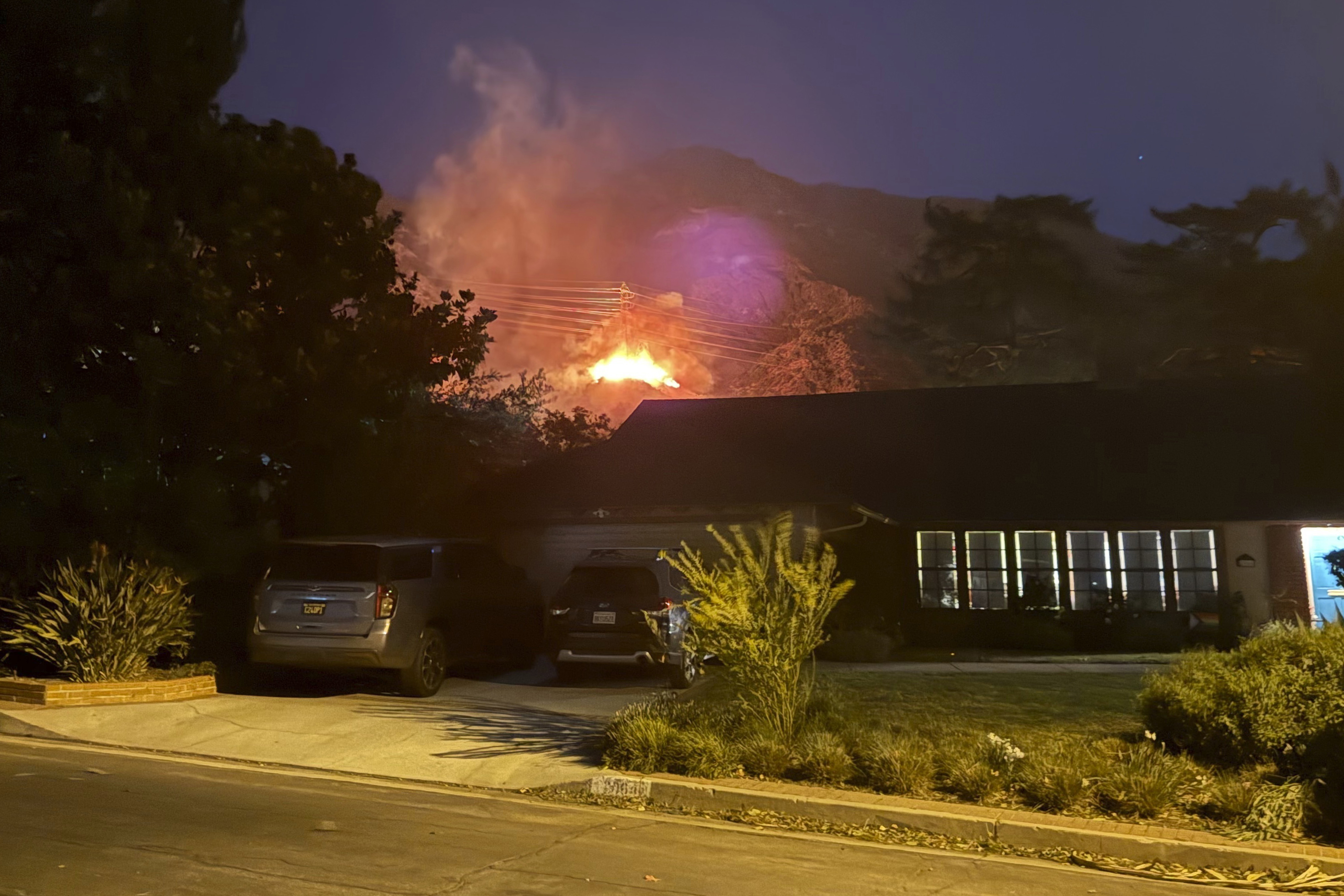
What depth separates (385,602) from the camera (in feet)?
41.7

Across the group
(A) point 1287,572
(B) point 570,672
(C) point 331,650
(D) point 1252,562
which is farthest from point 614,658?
(A) point 1287,572

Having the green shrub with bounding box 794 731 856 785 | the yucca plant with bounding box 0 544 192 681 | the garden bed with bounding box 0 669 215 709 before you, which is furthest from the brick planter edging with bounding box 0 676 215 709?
the green shrub with bounding box 794 731 856 785

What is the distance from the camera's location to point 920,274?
61750 millimetres

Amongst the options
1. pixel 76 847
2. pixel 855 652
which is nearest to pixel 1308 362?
pixel 855 652

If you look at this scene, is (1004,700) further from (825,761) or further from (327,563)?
(327,563)

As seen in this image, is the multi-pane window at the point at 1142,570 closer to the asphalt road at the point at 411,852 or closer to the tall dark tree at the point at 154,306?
the tall dark tree at the point at 154,306

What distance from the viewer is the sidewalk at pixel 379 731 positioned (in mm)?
9594

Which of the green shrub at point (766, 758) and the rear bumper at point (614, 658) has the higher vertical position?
the rear bumper at point (614, 658)

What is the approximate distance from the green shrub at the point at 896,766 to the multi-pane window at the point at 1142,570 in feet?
42.2

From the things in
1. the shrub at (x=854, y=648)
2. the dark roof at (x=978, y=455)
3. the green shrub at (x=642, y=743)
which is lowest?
the green shrub at (x=642, y=743)

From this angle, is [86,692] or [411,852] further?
[86,692]

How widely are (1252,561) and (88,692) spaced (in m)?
17.8

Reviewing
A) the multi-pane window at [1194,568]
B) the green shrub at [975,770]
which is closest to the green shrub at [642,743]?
the green shrub at [975,770]

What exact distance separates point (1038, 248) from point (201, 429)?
50.5 m
